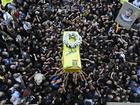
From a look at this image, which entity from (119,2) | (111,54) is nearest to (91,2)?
(119,2)

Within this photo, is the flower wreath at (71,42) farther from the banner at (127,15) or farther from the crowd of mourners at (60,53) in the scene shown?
the banner at (127,15)

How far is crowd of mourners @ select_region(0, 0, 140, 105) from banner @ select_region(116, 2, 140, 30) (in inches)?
9.9

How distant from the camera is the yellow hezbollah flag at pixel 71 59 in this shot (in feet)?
68.6

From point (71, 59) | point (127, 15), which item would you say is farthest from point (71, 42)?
point (127, 15)

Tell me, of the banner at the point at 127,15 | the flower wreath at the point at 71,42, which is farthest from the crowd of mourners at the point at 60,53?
the flower wreath at the point at 71,42

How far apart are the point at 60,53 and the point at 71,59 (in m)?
0.95

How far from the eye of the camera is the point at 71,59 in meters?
21.0

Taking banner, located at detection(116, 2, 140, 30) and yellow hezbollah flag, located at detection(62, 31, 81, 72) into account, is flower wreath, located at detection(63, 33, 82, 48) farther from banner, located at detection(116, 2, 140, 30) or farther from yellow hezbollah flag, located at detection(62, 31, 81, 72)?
banner, located at detection(116, 2, 140, 30)

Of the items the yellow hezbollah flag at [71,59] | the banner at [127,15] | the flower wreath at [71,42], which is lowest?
the yellow hezbollah flag at [71,59]

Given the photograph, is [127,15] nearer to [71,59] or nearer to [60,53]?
[60,53]

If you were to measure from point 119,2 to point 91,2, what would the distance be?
46.6 inches

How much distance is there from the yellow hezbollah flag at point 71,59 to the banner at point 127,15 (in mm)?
2711

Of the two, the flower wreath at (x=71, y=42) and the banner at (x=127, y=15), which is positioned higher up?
the banner at (x=127, y=15)

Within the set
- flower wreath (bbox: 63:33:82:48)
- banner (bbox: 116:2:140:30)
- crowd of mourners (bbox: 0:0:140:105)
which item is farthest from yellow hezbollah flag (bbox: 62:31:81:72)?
banner (bbox: 116:2:140:30)
